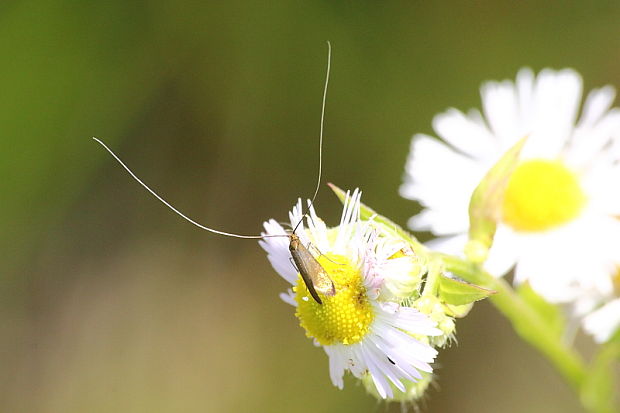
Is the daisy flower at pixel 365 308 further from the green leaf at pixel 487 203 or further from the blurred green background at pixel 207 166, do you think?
the blurred green background at pixel 207 166

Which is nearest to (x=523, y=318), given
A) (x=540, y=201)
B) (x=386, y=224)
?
(x=540, y=201)

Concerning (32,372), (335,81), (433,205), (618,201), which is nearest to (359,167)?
(335,81)

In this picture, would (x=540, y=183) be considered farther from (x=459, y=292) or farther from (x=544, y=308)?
(x=459, y=292)

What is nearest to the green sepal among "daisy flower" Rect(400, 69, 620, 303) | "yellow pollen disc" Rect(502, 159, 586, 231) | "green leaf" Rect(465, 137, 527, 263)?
"green leaf" Rect(465, 137, 527, 263)

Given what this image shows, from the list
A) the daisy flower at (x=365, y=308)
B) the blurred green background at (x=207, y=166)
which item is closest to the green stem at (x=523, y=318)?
the daisy flower at (x=365, y=308)

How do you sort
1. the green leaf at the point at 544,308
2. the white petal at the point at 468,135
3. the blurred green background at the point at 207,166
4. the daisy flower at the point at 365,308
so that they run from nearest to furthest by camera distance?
the daisy flower at the point at 365,308
the green leaf at the point at 544,308
the white petal at the point at 468,135
the blurred green background at the point at 207,166

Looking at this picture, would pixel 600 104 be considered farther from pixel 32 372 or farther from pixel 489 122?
pixel 32 372
